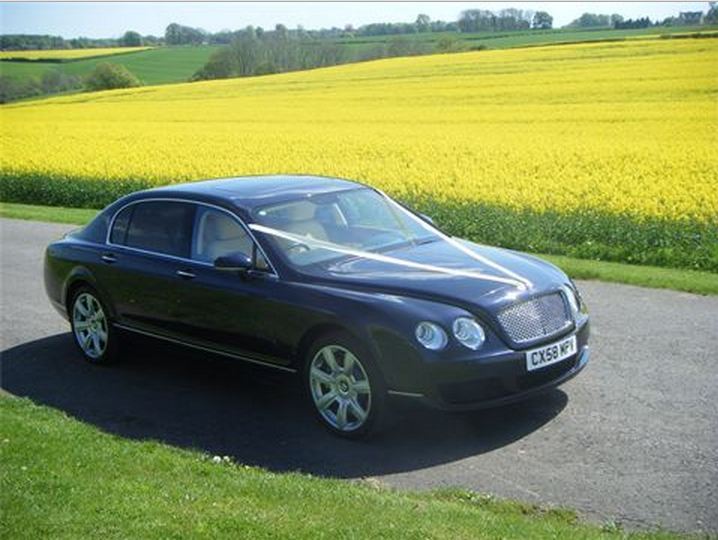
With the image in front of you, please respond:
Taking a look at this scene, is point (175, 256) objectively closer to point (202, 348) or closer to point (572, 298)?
point (202, 348)

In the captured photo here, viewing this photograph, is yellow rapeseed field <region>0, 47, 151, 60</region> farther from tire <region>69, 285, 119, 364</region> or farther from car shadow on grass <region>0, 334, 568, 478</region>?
car shadow on grass <region>0, 334, 568, 478</region>

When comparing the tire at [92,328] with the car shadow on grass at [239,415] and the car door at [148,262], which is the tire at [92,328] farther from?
the car door at [148,262]

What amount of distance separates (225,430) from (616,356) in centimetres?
316

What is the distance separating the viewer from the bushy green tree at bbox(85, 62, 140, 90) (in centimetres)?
6106

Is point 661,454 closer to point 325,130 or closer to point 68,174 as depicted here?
point 68,174

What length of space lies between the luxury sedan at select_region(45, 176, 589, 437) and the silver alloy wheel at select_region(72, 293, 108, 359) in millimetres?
15

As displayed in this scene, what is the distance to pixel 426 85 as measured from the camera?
39.3 metres

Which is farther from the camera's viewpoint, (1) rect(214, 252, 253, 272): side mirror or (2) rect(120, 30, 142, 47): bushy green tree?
(2) rect(120, 30, 142, 47): bushy green tree

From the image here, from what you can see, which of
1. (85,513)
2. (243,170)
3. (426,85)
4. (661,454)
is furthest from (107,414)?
(426,85)

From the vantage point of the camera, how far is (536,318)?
20.2ft

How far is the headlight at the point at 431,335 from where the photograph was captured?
5.81 m

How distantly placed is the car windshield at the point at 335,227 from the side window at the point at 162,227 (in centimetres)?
70

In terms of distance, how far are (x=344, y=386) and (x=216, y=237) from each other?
169 centimetres

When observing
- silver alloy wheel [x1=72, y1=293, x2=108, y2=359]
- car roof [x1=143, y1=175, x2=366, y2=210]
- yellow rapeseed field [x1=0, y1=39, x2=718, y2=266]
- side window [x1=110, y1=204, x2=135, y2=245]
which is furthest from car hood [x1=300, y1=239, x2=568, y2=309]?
yellow rapeseed field [x1=0, y1=39, x2=718, y2=266]
